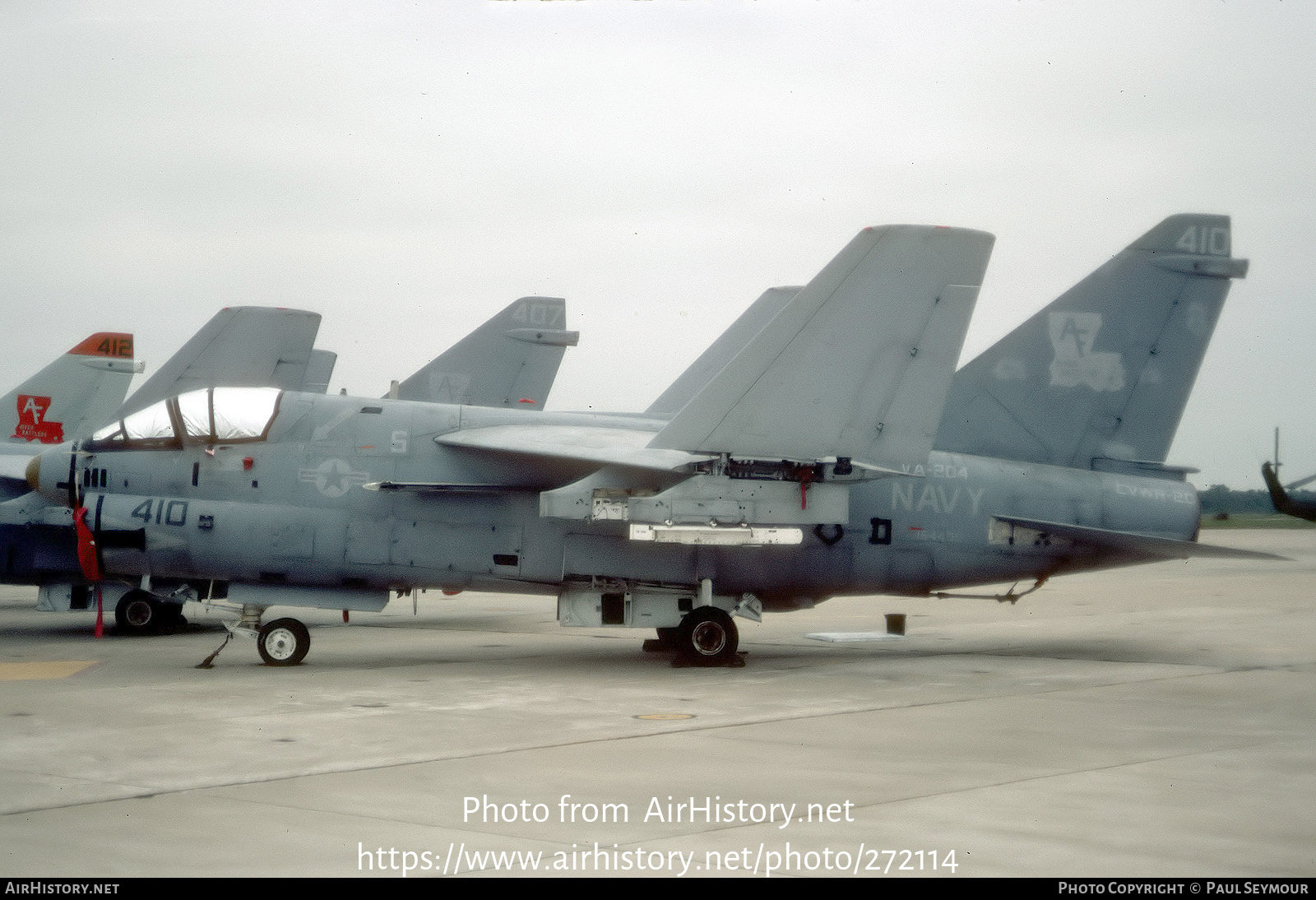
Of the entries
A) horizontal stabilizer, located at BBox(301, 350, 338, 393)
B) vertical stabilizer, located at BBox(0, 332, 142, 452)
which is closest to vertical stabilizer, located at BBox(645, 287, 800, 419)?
vertical stabilizer, located at BBox(0, 332, 142, 452)

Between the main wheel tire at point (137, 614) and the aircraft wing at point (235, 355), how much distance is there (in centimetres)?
426

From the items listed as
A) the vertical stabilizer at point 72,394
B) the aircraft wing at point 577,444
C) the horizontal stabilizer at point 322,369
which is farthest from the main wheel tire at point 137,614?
the horizontal stabilizer at point 322,369

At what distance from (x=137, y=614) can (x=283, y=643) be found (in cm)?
521

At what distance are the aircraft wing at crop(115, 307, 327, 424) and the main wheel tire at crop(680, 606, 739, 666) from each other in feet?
34.3

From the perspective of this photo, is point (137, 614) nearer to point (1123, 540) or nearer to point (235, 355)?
point (235, 355)

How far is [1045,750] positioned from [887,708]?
2.20 m

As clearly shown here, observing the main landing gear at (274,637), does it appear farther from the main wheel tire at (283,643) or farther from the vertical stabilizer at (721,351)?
the vertical stabilizer at (721,351)

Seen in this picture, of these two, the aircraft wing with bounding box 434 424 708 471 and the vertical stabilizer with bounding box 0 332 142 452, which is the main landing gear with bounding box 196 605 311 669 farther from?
the vertical stabilizer with bounding box 0 332 142 452

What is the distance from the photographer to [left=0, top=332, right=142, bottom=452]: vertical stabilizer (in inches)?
955

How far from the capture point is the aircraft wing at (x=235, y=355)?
70.0 feet

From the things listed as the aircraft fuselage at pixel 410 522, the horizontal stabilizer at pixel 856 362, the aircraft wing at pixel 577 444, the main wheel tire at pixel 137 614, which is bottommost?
the main wheel tire at pixel 137 614

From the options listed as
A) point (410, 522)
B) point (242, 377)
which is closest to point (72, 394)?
point (242, 377)

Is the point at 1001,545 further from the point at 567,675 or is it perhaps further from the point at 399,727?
the point at 399,727

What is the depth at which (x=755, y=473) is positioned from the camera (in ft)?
43.8
